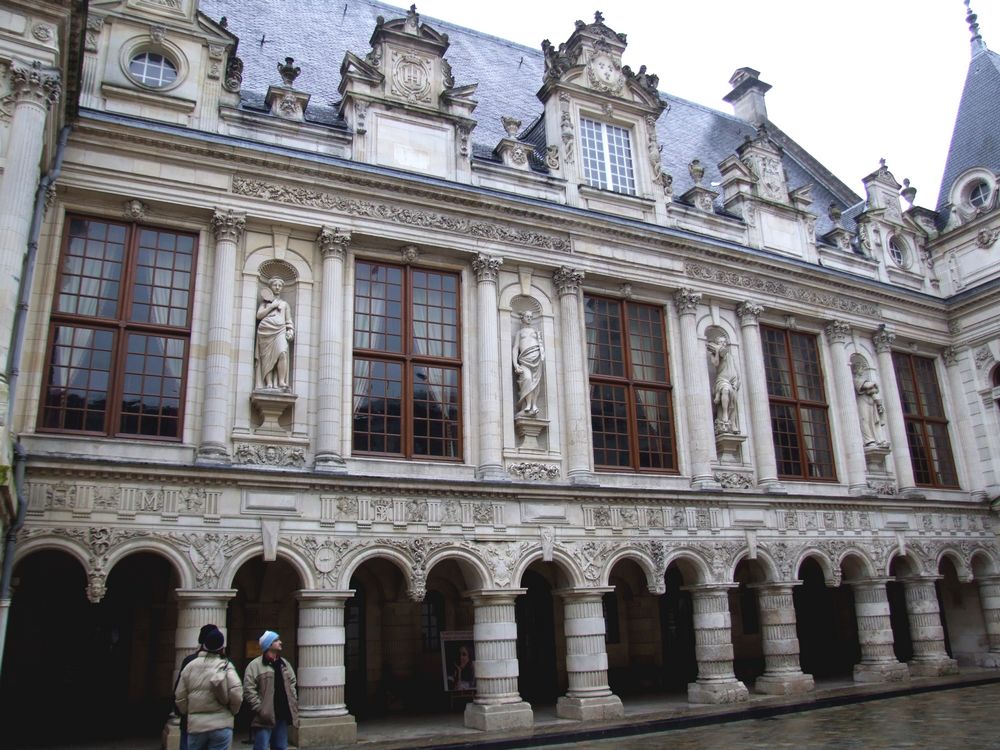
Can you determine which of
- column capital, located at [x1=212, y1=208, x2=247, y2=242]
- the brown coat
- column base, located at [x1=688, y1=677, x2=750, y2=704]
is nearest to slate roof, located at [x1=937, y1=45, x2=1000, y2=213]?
column base, located at [x1=688, y1=677, x2=750, y2=704]

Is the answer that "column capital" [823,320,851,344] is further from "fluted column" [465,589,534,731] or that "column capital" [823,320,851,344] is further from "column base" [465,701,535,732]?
"column base" [465,701,535,732]

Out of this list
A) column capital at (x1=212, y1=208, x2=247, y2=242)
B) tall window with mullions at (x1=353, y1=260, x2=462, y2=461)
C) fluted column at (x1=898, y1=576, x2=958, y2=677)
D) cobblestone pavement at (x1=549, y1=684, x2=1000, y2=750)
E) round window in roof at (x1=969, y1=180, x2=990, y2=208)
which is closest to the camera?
cobblestone pavement at (x1=549, y1=684, x2=1000, y2=750)

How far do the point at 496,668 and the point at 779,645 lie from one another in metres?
7.10

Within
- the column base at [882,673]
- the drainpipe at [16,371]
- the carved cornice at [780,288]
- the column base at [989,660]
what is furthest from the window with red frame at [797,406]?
the drainpipe at [16,371]

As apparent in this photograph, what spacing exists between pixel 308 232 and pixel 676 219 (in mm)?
9293

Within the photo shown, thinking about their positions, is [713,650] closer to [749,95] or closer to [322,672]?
[322,672]

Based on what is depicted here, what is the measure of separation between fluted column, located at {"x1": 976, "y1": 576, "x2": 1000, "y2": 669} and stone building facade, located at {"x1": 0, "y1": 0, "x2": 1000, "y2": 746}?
0.12m

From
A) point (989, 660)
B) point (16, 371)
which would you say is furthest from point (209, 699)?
point (989, 660)

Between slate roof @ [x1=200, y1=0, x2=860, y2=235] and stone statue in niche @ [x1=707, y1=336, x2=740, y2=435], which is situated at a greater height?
slate roof @ [x1=200, y1=0, x2=860, y2=235]

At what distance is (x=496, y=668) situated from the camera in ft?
52.3

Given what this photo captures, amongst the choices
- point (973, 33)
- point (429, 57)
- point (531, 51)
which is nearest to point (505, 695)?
point (429, 57)

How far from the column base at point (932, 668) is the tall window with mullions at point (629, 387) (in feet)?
27.5

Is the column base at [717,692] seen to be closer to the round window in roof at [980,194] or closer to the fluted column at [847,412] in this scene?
the fluted column at [847,412]

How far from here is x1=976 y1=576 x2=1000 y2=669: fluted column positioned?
23266 millimetres
